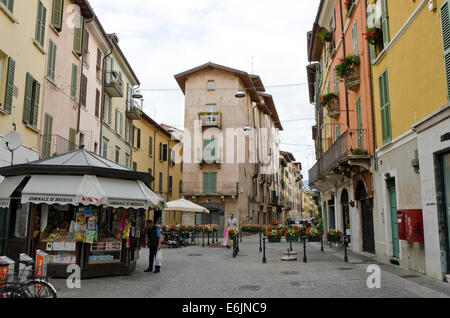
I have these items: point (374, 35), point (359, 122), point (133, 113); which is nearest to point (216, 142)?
point (133, 113)

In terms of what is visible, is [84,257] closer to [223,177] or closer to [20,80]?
[20,80]

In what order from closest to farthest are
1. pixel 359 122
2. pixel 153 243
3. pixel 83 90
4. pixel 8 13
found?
1. pixel 153 243
2. pixel 8 13
3. pixel 359 122
4. pixel 83 90

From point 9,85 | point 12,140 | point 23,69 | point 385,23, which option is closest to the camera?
point 385,23

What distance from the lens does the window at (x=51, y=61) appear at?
1736 centimetres

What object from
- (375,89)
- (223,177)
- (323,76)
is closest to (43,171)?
(375,89)

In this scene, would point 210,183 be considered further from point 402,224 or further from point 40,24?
point 402,224

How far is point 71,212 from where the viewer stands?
36.2 ft

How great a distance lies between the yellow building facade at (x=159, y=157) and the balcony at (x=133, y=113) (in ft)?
6.63

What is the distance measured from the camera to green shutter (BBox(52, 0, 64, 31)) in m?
17.7

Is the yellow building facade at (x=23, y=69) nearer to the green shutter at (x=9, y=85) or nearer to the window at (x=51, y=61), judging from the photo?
the green shutter at (x=9, y=85)

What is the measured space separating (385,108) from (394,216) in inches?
137

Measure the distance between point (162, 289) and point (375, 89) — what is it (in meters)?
9.92

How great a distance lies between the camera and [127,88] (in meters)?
31.7

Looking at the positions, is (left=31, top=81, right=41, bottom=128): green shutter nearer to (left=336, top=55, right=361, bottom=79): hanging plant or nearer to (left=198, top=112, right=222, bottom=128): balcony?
(left=336, top=55, right=361, bottom=79): hanging plant
